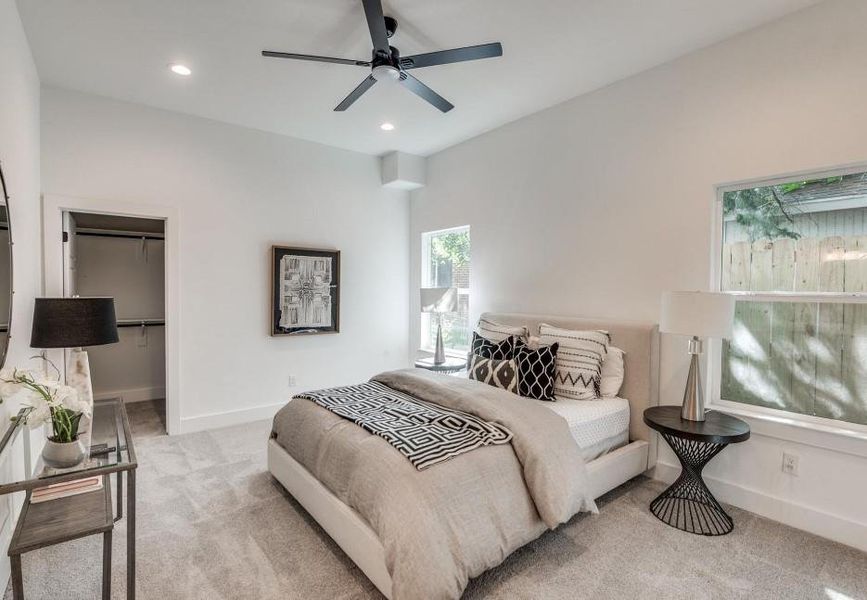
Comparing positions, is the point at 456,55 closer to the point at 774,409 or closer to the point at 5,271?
the point at 5,271

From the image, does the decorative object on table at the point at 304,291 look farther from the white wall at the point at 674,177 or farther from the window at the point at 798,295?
the window at the point at 798,295

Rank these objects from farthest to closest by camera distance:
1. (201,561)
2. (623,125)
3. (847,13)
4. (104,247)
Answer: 1. (104,247)
2. (623,125)
3. (847,13)
4. (201,561)

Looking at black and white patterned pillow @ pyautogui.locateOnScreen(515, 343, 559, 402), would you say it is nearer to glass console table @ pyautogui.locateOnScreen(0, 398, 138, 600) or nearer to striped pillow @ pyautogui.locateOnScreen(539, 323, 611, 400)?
striped pillow @ pyautogui.locateOnScreen(539, 323, 611, 400)

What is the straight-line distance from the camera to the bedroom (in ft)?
7.30

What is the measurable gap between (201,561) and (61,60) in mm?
3428

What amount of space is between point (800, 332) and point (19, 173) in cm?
474

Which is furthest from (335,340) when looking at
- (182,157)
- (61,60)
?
(61,60)

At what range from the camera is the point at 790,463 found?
8.32ft

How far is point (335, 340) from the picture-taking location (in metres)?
4.99

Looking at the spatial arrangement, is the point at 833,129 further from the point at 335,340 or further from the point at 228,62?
the point at 335,340

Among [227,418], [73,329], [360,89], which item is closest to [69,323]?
[73,329]

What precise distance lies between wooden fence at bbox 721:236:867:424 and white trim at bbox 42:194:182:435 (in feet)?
14.5

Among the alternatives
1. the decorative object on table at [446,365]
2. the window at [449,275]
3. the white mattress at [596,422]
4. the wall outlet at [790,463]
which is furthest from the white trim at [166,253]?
the wall outlet at [790,463]

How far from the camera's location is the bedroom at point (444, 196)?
87.7 inches
